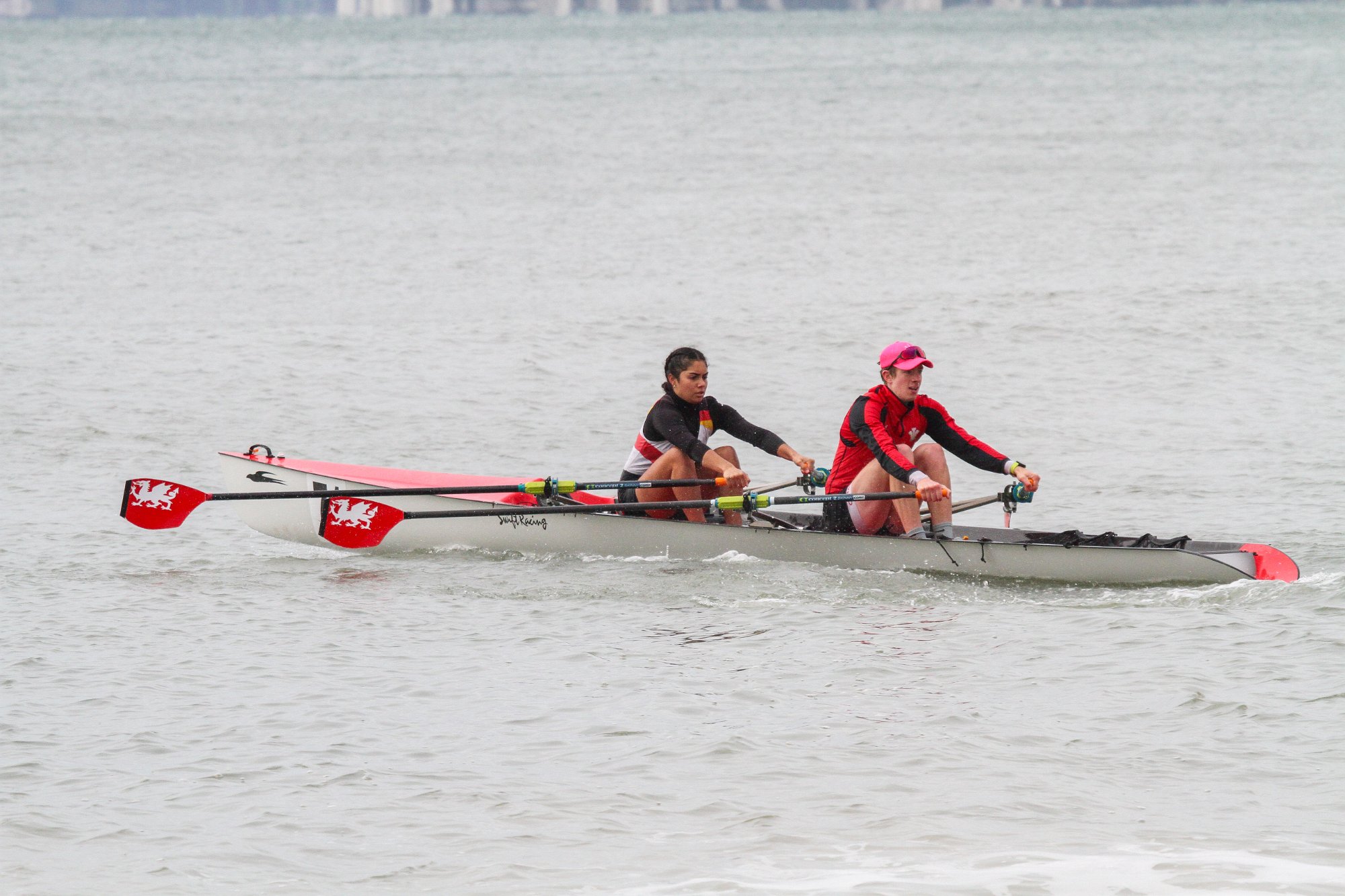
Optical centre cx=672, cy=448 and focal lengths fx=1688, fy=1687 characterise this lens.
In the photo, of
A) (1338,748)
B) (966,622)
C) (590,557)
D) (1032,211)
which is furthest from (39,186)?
(1338,748)

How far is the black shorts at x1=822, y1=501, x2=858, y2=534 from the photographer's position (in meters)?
11.7

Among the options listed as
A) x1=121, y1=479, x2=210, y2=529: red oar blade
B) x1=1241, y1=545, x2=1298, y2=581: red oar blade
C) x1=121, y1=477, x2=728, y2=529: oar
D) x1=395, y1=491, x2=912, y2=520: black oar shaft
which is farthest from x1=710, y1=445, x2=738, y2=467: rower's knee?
x1=121, y1=479, x2=210, y2=529: red oar blade

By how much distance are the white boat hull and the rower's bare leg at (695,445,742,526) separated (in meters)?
0.34

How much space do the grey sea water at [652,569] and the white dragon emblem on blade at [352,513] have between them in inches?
15.7

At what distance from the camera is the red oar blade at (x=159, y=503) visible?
41.9 ft

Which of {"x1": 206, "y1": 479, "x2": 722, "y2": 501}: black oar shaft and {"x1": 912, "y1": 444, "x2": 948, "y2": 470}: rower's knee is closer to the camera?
{"x1": 912, "y1": 444, "x2": 948, "y2": 470}: rower's knee

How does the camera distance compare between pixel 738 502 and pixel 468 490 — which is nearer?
pixel 738 502

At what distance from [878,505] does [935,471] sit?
529mm

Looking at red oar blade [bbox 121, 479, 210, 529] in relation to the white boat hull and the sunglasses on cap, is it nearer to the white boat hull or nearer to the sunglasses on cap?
the white boat hull

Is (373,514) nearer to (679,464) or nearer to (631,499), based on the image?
(631,499)

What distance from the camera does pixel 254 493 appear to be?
12453 mm

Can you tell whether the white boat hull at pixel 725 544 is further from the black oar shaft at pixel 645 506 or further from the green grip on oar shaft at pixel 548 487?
the green grip on oar shaft at pixel 548 487

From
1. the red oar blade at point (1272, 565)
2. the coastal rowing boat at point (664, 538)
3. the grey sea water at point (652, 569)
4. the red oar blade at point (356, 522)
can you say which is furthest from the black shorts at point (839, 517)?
the red oar blade at point (356, 522)

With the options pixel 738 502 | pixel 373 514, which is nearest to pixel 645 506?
pixel 738 502
